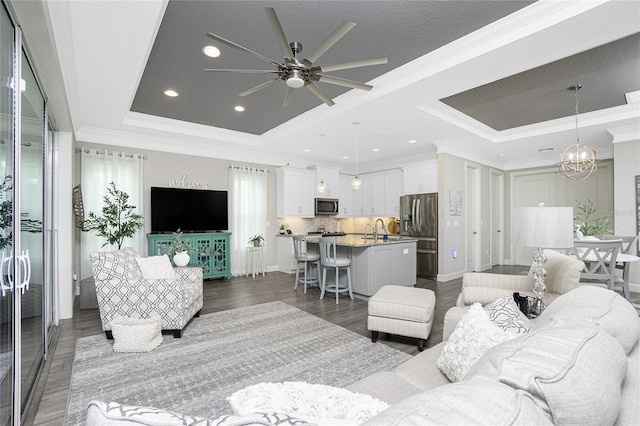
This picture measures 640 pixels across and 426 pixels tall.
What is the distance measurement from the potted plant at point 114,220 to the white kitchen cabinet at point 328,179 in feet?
13.2

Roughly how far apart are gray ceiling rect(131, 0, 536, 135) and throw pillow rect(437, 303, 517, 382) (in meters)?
2.28

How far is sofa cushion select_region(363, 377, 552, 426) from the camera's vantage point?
50cm

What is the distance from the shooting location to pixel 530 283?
2.77m

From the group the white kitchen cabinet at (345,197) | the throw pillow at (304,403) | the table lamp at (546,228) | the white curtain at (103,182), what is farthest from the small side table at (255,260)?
the throw pillow at (304,403)

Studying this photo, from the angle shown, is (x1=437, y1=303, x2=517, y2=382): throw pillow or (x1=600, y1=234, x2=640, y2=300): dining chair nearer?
(x1=437, y1=303, x2=517, y2=382): throw pillow

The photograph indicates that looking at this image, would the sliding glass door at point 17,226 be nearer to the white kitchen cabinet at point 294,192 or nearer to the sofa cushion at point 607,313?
the sofa cushion at point 607,313

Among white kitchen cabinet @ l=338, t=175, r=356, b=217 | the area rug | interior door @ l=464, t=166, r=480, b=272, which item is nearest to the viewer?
the area rug

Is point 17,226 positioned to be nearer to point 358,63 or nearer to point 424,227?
point 358,63

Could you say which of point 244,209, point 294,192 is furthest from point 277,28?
point 294,192

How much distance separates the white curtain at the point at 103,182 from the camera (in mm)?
4777

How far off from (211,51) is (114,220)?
3300 millimetres

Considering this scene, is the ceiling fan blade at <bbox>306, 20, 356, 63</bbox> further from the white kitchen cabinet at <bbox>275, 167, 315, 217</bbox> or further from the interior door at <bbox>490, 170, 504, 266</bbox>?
the interior door at <bbox>490, 170, 504, 266</bbox>

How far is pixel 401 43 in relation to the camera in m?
2.77

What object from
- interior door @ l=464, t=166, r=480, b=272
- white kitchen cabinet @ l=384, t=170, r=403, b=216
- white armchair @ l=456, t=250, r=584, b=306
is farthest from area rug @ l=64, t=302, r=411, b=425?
interior door @ l=464, t=166, r=480, b=272
